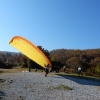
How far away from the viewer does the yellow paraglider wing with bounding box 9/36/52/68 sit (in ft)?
84.5

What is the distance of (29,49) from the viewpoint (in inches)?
1045

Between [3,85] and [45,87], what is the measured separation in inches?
141

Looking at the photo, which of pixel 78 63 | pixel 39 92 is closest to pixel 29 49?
pixel 39 92

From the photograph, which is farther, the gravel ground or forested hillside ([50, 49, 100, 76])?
forested hillside ([50, 49, 100, 76])

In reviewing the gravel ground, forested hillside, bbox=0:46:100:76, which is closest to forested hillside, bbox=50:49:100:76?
forested hillside, bbox=0:46:100:76

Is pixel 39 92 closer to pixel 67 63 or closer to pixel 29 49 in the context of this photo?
pixel 29 49

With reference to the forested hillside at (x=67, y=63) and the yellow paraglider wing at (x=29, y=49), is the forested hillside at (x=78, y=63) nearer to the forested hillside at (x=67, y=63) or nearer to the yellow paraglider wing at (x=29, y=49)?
the forested hillside at (x=67, y=63)

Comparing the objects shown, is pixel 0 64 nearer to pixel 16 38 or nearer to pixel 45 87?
pixel 16 38

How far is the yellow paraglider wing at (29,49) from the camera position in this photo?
2576 cm

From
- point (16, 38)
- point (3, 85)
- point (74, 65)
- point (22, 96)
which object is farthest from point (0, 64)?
point (22, 96)

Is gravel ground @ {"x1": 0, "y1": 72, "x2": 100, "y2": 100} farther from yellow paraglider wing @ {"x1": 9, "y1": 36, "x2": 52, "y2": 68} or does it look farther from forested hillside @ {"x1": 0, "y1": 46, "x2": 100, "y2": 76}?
forested hillside @ {"x1": 0, "y1": 46, "x2": 100, "y2": 76}

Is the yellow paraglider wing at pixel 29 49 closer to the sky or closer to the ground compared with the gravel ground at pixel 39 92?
closer to the sky

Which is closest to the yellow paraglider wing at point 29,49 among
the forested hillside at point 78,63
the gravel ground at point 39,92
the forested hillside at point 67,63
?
the gravel ground at point 39,92

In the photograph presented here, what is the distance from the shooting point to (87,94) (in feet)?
56.5
